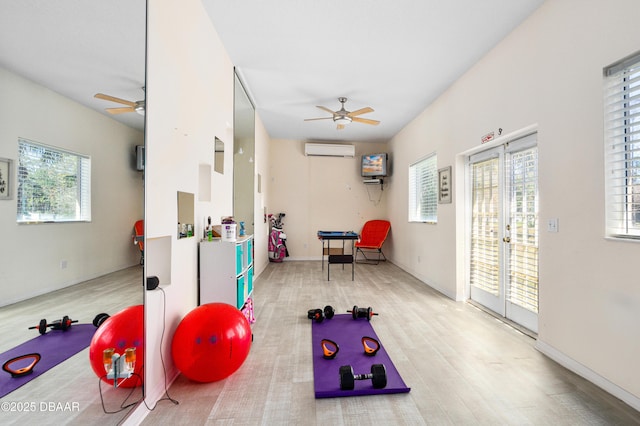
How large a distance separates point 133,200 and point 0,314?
71 centimetres

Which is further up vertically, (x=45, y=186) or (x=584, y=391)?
(x=45, y=186)

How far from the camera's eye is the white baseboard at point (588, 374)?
167cm

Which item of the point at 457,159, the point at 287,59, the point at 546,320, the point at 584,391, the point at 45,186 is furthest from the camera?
the point at 457,159

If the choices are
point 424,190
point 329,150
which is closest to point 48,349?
point 424,190

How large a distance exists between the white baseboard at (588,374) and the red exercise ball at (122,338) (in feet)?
9.80

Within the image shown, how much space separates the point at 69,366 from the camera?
1.21m

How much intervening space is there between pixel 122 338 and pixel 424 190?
4779mm

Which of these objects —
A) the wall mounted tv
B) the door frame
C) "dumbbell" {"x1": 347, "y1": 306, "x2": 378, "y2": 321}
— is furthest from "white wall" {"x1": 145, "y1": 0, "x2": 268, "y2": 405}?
the wall mounted tv

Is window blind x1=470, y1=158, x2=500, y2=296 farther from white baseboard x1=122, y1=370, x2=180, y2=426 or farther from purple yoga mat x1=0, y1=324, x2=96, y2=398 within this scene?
purple yoga mat x1=0, y1=324, x2=96, y2=398

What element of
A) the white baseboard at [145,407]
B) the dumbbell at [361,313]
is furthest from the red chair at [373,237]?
the white baseboard at [145,407]

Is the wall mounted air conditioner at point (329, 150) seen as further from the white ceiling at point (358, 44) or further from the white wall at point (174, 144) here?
the white wall at point (174, 144)

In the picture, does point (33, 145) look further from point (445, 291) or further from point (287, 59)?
point (445, 291)

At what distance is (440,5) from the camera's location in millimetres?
2367

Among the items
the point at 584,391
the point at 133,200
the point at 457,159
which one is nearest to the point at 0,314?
the point at 133,200
